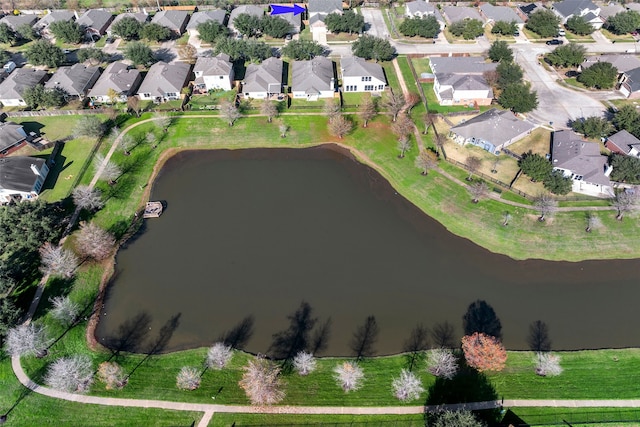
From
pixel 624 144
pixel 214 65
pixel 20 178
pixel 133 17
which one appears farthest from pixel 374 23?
pixel 20 178

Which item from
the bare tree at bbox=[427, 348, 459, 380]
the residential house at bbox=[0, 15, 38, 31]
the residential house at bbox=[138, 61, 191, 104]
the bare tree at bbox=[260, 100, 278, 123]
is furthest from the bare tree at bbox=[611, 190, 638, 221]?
the residential house at bbox=[0, 15, 38, 31]

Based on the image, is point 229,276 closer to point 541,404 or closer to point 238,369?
point 238,369

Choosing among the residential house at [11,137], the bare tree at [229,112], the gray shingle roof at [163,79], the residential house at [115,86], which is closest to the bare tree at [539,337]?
the bare tree at [229,112]

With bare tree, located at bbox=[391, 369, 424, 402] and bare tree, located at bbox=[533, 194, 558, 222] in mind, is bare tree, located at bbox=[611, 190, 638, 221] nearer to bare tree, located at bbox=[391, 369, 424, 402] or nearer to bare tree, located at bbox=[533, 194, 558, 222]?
bare tree, located at bbox=[533, 194, 558, 222]

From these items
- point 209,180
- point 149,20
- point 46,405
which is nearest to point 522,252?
point 209,180

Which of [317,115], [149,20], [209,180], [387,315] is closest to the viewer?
[387,315]

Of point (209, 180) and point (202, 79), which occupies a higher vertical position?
point (202, 79)

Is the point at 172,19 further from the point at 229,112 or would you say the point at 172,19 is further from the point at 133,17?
the point at 229,112
